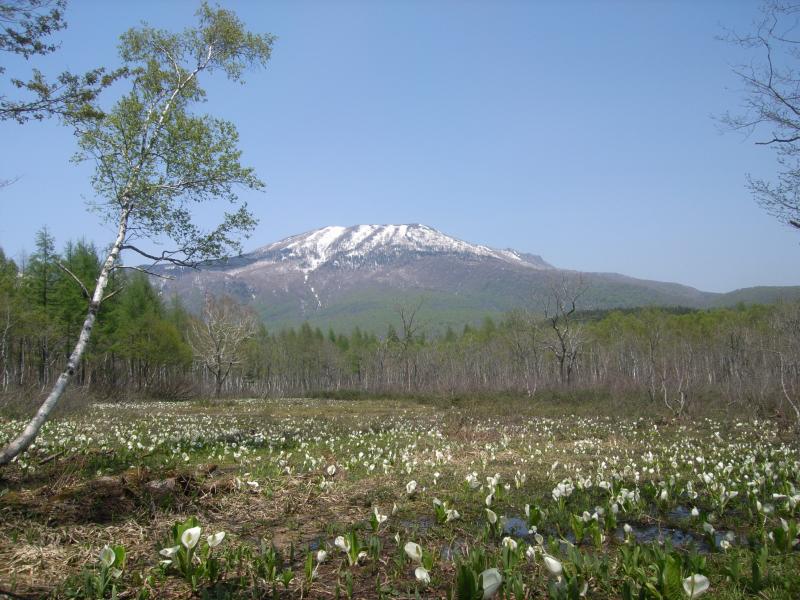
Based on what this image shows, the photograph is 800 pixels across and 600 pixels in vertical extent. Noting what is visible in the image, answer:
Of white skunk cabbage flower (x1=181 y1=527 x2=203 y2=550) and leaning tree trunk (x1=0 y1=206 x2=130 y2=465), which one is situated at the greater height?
leaning tree trunk (x1=0 y1=206 x2=130 y2=465)

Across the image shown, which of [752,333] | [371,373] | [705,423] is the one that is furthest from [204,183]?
[371,373]

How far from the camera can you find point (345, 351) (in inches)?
4843

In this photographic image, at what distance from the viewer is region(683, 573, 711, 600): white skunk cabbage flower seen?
3.19 metres

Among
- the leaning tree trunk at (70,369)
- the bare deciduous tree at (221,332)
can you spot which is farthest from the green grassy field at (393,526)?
the bare deciduous tree at (221,332)

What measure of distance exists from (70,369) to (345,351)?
115m

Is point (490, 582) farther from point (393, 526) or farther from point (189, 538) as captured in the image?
point (393, 526)

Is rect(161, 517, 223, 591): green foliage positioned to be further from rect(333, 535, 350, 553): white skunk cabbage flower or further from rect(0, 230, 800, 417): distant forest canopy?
rect(0, 230, 800, 417): distant forest canopy

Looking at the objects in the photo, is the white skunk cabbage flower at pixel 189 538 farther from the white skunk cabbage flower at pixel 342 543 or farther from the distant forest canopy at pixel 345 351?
the distant forest canopy at pixel 345 351

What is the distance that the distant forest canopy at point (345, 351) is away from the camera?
38.9 metres

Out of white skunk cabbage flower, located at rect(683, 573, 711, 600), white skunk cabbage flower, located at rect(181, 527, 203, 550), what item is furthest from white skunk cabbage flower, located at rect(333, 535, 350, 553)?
white skunk cabbage flower, located at rect(683, 573, 711, 600)

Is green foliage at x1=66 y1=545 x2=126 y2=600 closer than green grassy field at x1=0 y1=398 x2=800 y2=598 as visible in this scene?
Yes

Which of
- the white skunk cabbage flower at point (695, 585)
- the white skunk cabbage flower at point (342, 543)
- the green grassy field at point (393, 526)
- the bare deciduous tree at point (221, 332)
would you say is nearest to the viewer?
the white skunk cabbage flower at point (695, 585)

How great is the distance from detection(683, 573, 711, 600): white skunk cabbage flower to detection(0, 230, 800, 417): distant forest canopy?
35.0 feet

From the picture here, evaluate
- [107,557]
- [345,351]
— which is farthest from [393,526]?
[345,351]
